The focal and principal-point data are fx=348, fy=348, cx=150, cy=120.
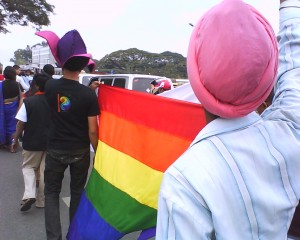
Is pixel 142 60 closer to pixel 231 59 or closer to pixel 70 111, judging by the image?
pixel 70 111

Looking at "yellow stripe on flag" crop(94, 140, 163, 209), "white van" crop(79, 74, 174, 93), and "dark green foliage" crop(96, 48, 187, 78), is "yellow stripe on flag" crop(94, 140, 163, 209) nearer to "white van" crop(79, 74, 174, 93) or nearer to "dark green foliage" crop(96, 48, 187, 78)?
"white van" crop(79, 74, 174, 93)

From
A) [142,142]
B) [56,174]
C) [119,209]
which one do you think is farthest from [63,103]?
[119,209]

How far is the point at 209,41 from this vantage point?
0.86m

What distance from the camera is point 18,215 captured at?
12.7 feet

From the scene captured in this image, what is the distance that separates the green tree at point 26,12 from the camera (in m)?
27.1

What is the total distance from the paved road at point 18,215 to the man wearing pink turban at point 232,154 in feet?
8.95

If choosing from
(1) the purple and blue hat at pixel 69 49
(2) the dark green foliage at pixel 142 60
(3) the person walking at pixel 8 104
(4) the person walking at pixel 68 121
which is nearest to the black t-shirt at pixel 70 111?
(4) the person walking at pixel 68 121

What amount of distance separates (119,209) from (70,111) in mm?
868

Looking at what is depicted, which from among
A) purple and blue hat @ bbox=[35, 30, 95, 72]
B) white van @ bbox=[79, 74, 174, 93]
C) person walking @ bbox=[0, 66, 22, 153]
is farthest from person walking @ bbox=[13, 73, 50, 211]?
white van @ bbox=[79, 74, 174, 93]

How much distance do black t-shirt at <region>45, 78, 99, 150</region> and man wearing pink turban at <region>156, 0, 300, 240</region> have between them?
1.87m

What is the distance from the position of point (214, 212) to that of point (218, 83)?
0.31 m

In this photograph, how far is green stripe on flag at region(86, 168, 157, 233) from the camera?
7.43 feet

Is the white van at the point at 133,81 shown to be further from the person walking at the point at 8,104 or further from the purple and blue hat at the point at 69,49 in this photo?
the purple and blue hat at the point at 69,49

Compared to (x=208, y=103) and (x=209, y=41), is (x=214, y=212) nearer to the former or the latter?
(x=208, y=103)
